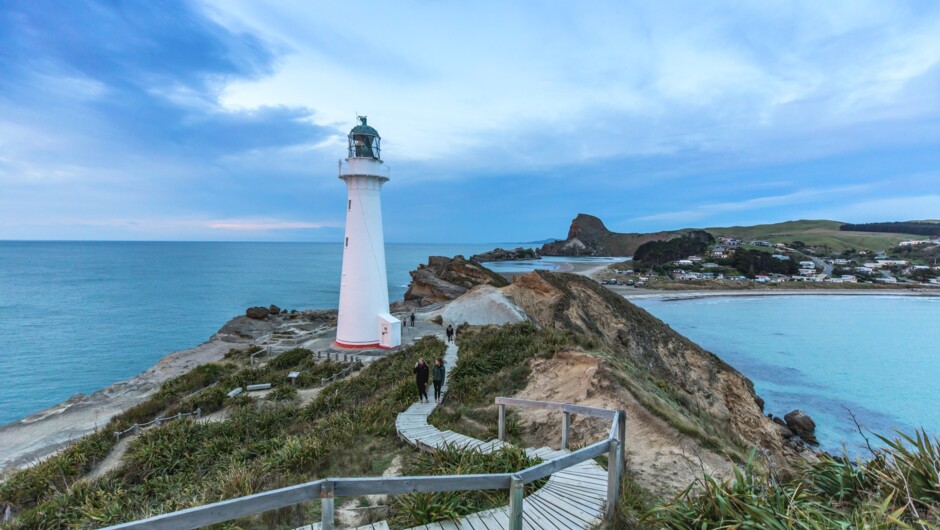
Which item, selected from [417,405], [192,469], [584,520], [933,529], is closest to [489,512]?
[584,520]

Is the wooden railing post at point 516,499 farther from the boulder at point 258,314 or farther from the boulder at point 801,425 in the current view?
the boulder at point 258,314

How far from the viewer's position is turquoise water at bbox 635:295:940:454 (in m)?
24.9

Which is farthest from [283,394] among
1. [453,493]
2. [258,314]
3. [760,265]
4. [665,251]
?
[665,251]

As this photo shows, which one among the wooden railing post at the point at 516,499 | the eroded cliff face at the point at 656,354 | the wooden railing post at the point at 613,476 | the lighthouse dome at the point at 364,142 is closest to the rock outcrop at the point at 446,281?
the eroded cliff face at the point at 656,354

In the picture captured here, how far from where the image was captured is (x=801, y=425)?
21328mm

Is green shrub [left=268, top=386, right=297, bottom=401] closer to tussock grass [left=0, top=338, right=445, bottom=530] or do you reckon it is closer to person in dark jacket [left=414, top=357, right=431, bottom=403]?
tussock grass [left=0, top=338, right=445, bottom=530]

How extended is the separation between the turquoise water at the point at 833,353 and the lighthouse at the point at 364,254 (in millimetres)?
17217

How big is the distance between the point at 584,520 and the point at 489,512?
0.94 metres

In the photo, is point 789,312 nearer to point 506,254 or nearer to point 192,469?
point 192,469

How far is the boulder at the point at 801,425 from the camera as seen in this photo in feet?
68.6

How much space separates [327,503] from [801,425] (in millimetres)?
25004

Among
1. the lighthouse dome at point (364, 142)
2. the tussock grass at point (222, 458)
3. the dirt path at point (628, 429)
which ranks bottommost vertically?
the tussock grass at point (222, 458)

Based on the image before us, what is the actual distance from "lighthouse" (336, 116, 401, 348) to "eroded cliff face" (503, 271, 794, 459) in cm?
826

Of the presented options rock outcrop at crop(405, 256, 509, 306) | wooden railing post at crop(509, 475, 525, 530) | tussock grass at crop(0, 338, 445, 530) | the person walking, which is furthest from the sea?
wooden railing post at crop(509, 475, 525, 530)
